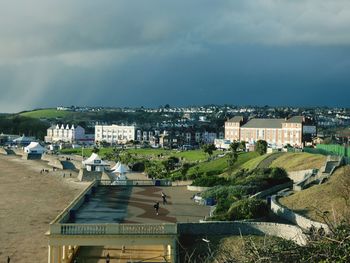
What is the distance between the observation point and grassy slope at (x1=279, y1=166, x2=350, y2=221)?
98.2 feet

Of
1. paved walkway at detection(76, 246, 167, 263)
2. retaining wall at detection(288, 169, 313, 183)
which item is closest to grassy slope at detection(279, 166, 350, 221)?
paved walkway at detection(76, 246, 167, 263)

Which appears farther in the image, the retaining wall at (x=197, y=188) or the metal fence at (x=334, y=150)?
the metal fence at (x=334, y=150)

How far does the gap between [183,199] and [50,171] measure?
56004 mm

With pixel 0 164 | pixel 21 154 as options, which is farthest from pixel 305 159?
pixel 21 154

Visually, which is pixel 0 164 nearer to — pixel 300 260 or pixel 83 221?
pixel 83 221

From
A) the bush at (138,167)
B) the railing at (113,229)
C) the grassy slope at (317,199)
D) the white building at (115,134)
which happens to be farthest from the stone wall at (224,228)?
the white building at (115,134)

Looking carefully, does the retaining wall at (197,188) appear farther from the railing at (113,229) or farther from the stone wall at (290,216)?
the railing at (113,229)

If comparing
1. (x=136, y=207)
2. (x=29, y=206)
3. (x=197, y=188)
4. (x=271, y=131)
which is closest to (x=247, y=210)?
(x=136, y=207)

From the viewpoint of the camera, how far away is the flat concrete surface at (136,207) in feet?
97.8

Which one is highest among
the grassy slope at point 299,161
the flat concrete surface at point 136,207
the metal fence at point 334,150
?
the metal fence at point 334,150

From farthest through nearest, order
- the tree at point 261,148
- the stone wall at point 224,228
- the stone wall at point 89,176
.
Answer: the tree at point 261,148 → the stone wall at point 89,176 → the stone wall at point 224,228

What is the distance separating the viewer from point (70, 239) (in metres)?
24.3

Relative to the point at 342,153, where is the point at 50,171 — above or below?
below

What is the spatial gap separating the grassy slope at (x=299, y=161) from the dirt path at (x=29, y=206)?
1906cm
